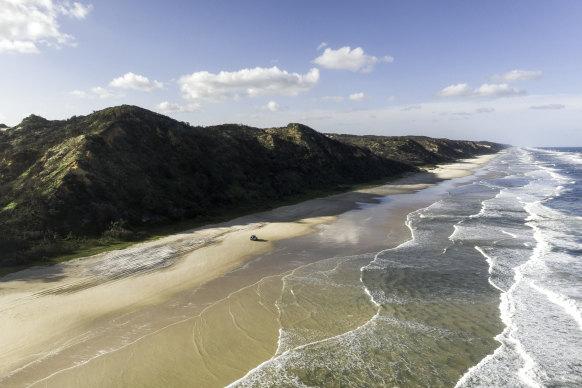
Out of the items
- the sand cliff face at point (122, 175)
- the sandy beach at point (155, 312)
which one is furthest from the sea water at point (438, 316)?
the sand cliff face at point (122, 175)

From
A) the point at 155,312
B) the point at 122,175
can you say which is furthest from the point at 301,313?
the point at 122,175

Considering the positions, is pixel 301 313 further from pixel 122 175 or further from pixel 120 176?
pixel 122 175

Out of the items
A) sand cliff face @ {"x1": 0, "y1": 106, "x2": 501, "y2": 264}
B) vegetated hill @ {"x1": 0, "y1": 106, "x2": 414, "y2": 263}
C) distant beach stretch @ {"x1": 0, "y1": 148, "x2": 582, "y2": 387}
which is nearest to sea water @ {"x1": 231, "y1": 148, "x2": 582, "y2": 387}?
distant beach stretch @ {"x1": 0, "y1": 148, "x2": 582, "y2": 387}

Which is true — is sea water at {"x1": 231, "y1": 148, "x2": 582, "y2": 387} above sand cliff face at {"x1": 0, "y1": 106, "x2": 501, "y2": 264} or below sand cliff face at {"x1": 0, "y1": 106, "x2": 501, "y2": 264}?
below

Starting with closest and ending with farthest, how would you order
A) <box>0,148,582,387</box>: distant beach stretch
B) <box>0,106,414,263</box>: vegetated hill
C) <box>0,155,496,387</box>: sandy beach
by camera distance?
<box>0,155,496,387</box>: sandy beach
<box>0,148,582,387</box>: distant beach stretch
<box>0,106,414,263</box>: vegetated hill

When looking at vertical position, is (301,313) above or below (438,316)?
above

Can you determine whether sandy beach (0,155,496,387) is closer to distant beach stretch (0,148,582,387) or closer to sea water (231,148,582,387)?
distant beach stretch (0,148,582,387)
